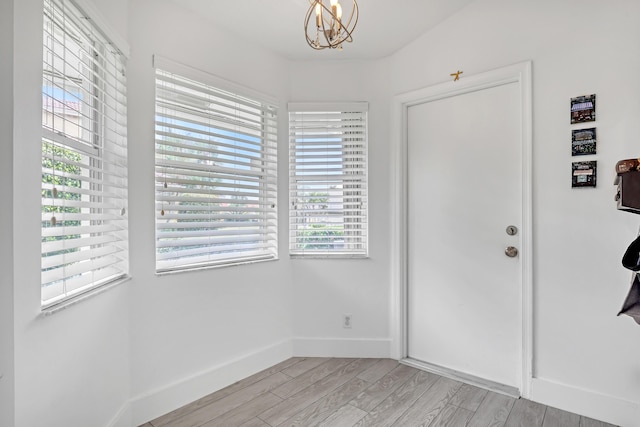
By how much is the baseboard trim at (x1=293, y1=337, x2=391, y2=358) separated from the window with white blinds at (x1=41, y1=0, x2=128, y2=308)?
1.48 meters

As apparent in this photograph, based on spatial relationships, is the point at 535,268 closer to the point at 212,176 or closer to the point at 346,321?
the point at 346,321

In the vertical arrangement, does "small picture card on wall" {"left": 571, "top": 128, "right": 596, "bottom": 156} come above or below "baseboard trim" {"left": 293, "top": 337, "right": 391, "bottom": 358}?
above

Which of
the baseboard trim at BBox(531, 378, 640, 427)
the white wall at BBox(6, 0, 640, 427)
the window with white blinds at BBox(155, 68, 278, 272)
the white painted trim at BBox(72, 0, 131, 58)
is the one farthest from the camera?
the window with white blinds at BBox(155, 68, 278, 272)

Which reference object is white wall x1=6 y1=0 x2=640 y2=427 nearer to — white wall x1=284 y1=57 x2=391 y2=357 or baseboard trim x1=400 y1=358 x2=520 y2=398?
baseboard trim x1=400 y1=358 x2=520 y2=398

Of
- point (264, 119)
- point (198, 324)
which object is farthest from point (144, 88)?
point (198, 324)

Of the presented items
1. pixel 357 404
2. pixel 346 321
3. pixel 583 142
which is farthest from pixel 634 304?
pixel 346 321

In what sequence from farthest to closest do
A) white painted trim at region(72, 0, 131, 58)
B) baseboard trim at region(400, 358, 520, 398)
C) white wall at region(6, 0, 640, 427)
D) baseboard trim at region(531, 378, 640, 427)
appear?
baseboard trim at region(400, 358, 520, 398), baseboard trim at region(531, 378, 640, 427), white wall at region(6, 0, 640, 427), white painted trim at region(72, 0, 131, 58)

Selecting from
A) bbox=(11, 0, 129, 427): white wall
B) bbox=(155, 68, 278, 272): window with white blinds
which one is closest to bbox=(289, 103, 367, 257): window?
bbox=(155, 68, 278, 272): window with white blinds

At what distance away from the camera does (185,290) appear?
2033mm

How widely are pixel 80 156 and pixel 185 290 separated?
3.07 ft

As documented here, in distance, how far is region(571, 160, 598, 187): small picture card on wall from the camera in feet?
5.97

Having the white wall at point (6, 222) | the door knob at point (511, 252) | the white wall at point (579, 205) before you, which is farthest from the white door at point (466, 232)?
the white wall at point (6, 222)

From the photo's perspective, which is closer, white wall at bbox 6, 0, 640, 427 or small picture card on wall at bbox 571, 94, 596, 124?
white wall at bbox 6, 0, 640, 427

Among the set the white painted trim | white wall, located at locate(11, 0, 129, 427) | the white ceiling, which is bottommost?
white wall, located at locate(11, 0, 129, 427)
